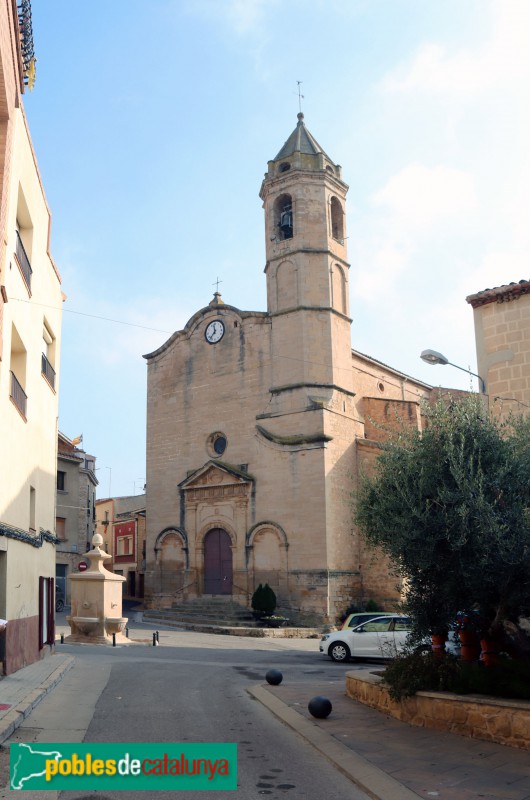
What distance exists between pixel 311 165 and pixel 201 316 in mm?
8340

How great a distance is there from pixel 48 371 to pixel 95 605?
736 centimetres

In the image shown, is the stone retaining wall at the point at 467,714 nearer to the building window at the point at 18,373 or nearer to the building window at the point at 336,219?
the building window at the point at 18,373

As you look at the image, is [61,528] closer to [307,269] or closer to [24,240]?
[307,269]

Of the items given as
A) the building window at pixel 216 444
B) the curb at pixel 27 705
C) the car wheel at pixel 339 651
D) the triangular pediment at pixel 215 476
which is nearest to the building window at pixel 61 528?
the triangular pediment at pixel 215 476

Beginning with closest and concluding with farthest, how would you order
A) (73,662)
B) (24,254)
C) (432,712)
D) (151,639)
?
(432,712)
(24,254)
(73,662)
(151,639)

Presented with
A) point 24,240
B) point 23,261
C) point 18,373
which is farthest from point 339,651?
point 24,240

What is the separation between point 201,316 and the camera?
1356 inches

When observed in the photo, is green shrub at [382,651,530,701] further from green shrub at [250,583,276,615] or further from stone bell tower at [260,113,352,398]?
stone bell tower at [260,113,352,398]

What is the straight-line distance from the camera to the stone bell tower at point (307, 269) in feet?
98.4

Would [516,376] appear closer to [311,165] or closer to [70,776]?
[70,776]

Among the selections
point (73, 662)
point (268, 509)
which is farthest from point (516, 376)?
point (268, 509)

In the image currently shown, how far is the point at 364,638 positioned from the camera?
57.3 ft

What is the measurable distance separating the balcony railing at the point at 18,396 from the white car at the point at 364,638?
914cm

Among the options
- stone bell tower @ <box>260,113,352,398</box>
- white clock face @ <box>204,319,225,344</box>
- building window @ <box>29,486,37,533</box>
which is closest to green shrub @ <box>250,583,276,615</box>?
stone bell tower @ <box>260,113,352,398</box>
